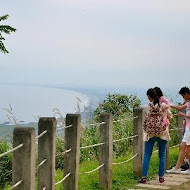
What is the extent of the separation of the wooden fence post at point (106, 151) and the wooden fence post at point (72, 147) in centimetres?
108

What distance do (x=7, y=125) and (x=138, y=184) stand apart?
4.02 m

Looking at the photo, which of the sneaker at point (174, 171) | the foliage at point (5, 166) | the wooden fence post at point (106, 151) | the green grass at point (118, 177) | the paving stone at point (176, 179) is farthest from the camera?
the foliage at point (5, 166)

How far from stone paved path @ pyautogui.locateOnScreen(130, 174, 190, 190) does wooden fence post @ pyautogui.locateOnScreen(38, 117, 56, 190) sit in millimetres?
2772

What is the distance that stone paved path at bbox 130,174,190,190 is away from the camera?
8887 mm

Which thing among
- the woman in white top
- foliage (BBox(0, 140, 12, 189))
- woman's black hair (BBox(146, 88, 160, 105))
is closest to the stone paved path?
the woman in white top

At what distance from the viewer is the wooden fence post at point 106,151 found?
849 cm

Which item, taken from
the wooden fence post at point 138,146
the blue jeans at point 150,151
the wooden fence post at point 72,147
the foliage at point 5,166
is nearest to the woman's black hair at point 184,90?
the wooden fence post at point 138,146

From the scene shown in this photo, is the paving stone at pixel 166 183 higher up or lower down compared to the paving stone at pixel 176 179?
lower down

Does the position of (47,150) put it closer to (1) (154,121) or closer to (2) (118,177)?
(1) (154,121)

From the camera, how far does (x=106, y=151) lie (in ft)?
28.1

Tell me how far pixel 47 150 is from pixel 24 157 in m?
0.88

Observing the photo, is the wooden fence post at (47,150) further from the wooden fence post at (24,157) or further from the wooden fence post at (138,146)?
the wooden fence post at (138,146)

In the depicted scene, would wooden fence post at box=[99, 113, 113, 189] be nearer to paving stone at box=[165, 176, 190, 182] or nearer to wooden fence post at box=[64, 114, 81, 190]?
wooden fence post at box=[64, 114, 81, 190]

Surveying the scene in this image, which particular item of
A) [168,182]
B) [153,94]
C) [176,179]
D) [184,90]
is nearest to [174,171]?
[176,179]
